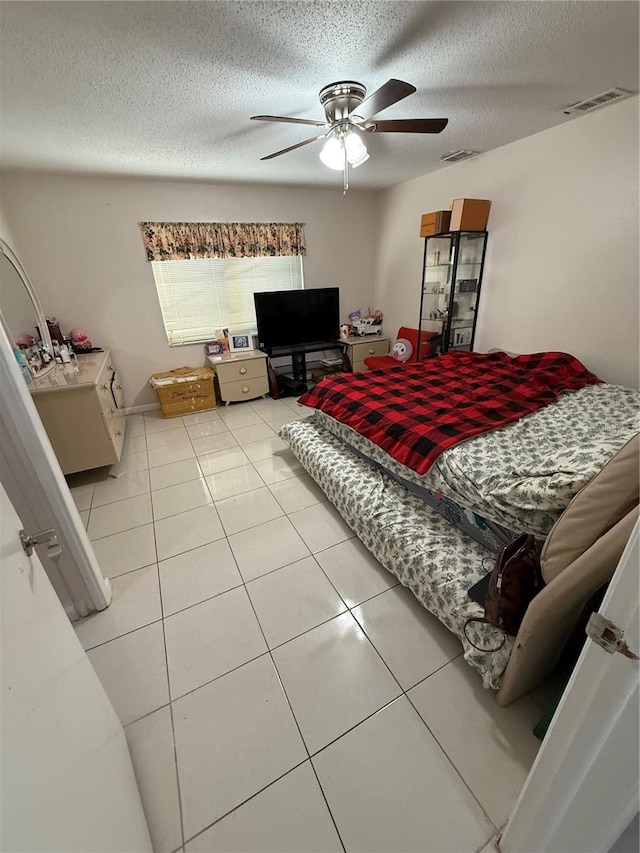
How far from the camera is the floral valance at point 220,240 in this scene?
3479 millimetres

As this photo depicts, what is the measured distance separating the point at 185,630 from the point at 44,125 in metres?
2.90

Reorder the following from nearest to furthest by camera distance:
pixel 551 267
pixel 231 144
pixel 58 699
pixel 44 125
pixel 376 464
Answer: pixel 58 699 → pixel 44 125 → pixel 376 464 → pixel 231 144 → pixel 551 267

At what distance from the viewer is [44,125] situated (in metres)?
2.04

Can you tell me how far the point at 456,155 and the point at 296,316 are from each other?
7.06 feet

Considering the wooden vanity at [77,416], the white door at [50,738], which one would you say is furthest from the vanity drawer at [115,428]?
the white door at [50,738]

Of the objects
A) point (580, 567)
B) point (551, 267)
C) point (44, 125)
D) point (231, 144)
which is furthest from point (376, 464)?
point (44, 125)

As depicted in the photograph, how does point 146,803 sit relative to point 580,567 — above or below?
below

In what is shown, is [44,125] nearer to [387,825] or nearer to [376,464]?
[376,464]

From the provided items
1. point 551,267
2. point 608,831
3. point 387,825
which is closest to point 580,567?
point 608,831

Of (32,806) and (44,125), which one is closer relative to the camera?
(32,806)

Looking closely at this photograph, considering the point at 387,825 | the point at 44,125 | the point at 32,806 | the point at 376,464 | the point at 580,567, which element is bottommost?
the point at 387,825

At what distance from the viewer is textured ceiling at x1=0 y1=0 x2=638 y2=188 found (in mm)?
1296

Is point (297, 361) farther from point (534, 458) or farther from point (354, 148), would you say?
point (534, 458)

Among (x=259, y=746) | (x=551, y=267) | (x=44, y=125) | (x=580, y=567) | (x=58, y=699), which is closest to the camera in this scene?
(x=58, y=699)
